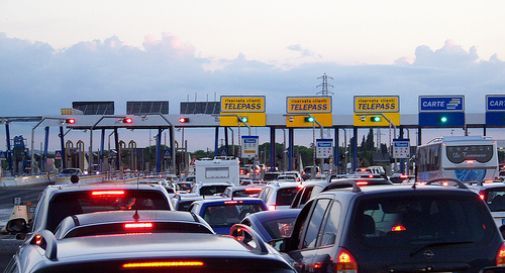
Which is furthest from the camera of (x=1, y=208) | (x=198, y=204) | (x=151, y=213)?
(x=1, y=208)

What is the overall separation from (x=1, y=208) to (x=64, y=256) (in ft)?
145

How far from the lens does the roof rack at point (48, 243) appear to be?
4.58 metres

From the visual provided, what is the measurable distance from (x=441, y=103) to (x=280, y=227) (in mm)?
46394

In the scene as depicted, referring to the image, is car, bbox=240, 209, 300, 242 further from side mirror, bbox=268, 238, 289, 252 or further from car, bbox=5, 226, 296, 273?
car, bbox=5, 226, 296, 273

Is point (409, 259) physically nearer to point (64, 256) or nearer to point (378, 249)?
point (378, 249)

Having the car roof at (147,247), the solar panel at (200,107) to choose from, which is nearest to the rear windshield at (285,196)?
the car roof at (147,247)

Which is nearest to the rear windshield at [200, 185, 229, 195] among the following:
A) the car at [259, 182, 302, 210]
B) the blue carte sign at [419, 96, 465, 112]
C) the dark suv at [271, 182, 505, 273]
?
the car at [259, 182, 302, 210]

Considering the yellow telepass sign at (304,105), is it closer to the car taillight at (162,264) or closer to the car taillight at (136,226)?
the car taillight at (136,226)

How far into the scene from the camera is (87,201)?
1206 centimetres

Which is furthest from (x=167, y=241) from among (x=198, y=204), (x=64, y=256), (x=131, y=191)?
(x=198, y=204)

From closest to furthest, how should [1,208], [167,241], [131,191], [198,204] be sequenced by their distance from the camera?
[167,241], [131,191], [198,204], [1,208]

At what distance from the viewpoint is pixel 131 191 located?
478 inches

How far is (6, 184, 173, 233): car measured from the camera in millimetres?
11609

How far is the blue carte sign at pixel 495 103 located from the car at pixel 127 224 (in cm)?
5436
